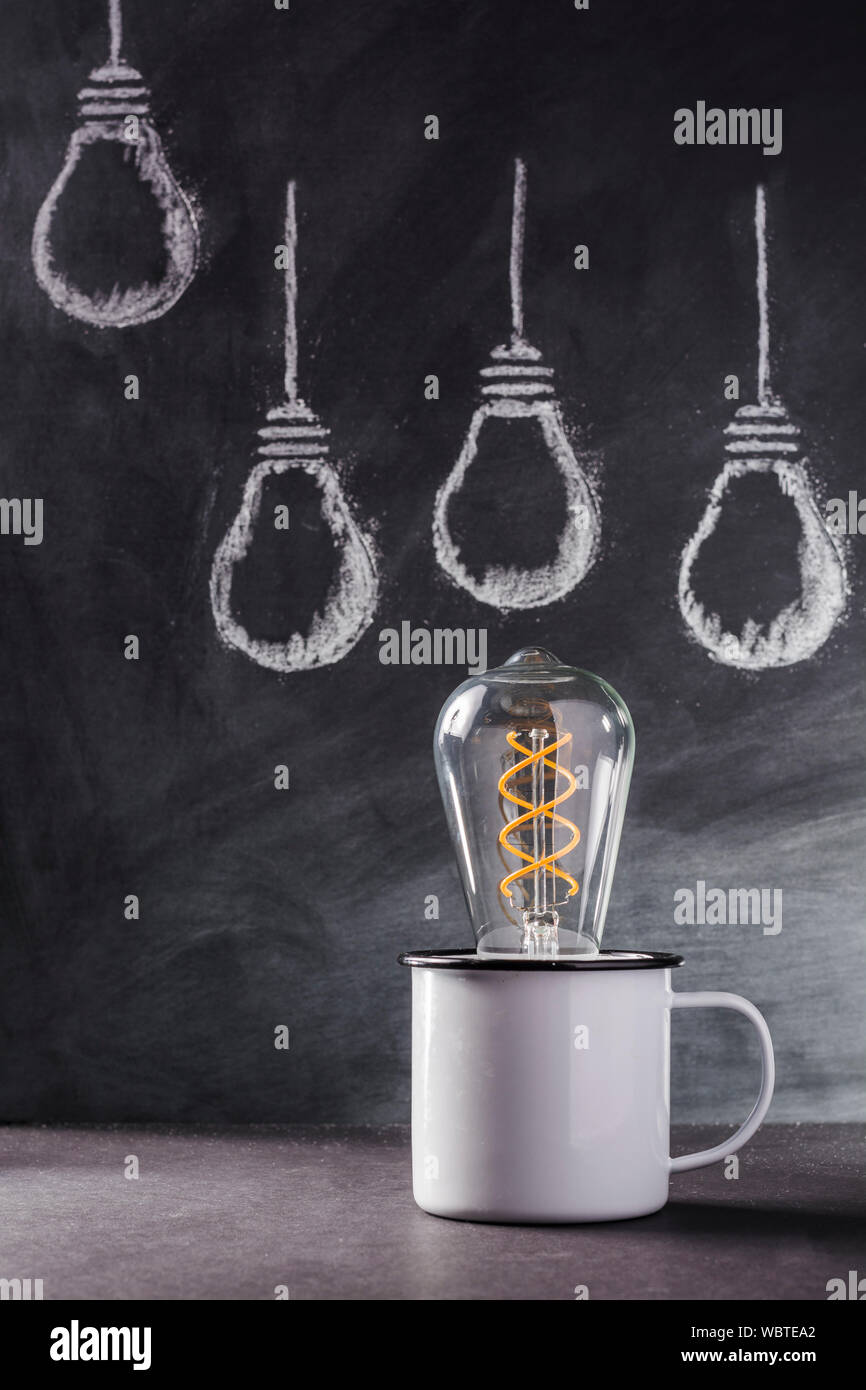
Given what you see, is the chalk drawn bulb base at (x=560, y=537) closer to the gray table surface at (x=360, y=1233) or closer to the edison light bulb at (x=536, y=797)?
the edison light bulb at (x=536, y=797)

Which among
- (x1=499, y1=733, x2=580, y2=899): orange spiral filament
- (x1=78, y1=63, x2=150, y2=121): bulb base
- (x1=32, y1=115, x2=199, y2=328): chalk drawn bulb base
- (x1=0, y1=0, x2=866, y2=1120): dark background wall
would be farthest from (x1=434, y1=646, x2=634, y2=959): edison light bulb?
(x1=78, y1=63, x2=150, y2=121): bulb base

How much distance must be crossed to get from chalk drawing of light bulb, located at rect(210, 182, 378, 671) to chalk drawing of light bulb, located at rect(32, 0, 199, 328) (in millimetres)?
103

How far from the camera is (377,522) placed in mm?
1221

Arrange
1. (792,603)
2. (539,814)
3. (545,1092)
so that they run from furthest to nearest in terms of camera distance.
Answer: (792,603) → (539,814) → (545,1092)

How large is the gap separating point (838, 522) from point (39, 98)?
0.77 metres

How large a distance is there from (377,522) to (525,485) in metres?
0.13

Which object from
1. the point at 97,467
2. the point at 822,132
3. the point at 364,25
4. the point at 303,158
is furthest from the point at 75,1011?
the point at 822,132

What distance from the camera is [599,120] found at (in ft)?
4.04

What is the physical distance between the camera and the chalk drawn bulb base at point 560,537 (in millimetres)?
1216

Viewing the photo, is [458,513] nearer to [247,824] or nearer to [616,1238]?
[247,824]

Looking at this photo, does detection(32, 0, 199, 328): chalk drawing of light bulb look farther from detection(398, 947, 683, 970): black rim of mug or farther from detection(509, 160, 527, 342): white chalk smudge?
detection(398, 947, 683, 970): black rim of mug

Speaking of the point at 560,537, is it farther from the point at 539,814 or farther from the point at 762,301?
the point at 539,814

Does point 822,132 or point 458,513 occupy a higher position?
point 822,132

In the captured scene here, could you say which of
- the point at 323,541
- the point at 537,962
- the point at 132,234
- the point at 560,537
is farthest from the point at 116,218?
the point at 537,962
